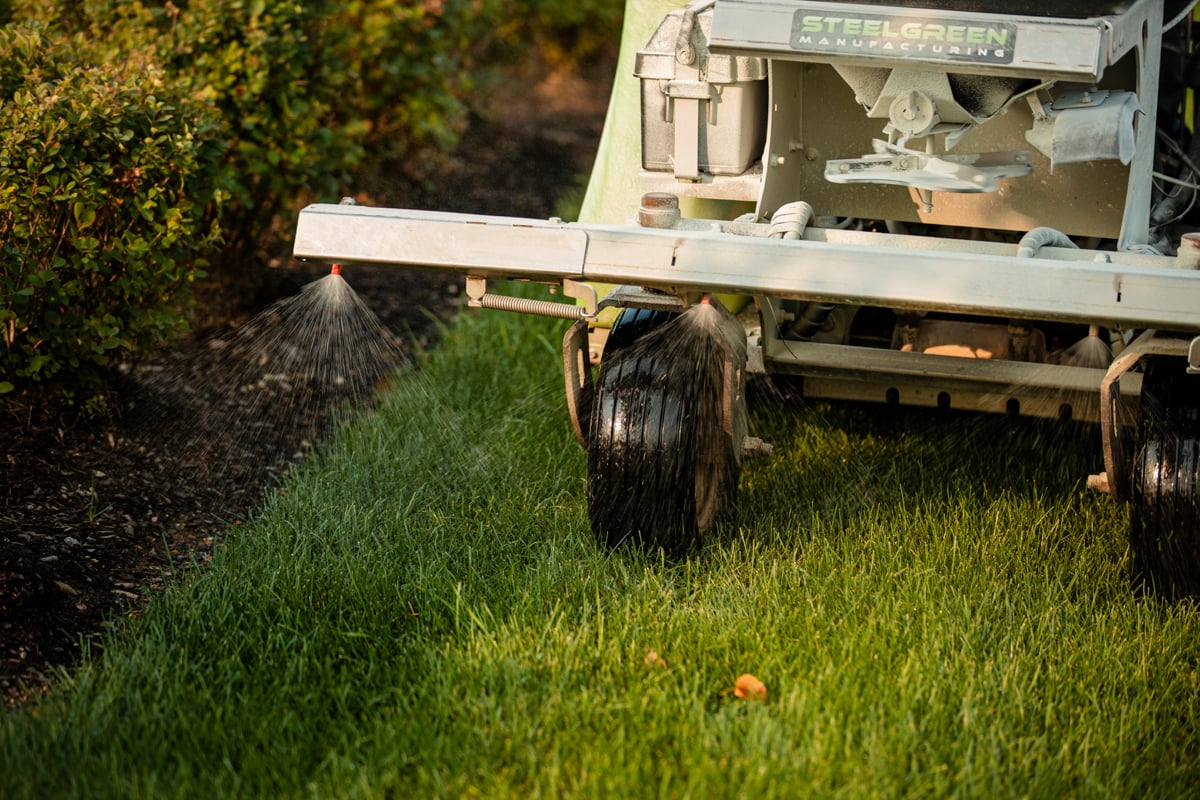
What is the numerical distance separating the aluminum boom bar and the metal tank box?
67 centimetres

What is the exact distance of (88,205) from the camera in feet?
12.6

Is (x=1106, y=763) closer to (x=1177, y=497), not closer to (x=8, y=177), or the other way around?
(x=1177, y=497)

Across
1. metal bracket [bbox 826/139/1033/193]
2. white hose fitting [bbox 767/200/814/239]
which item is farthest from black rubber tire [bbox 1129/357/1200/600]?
white hose fitting [bbox 767/200/814/239]

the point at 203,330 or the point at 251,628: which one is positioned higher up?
the point at 203,330

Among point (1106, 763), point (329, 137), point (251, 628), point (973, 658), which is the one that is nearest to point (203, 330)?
point (329, 137)

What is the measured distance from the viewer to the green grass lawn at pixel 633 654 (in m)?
2.58

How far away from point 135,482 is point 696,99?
6.20 ft

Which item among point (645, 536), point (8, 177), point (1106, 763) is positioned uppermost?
point (8, 177)

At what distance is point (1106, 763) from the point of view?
2.69m

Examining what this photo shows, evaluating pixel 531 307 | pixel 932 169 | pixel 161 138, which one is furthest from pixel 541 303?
pixel 161 138

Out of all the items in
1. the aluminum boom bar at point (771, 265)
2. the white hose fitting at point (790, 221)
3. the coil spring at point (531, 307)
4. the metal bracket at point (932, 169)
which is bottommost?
the coil spring at point (531, 307)

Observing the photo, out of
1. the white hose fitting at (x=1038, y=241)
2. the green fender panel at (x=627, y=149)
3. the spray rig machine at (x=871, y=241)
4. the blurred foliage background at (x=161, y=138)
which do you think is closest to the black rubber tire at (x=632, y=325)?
the spray rig machine at (x=871, y=241)

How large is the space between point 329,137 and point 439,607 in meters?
2.85

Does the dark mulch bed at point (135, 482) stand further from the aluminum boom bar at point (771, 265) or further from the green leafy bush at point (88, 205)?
the aluminum boom bar at point (771, 265)
